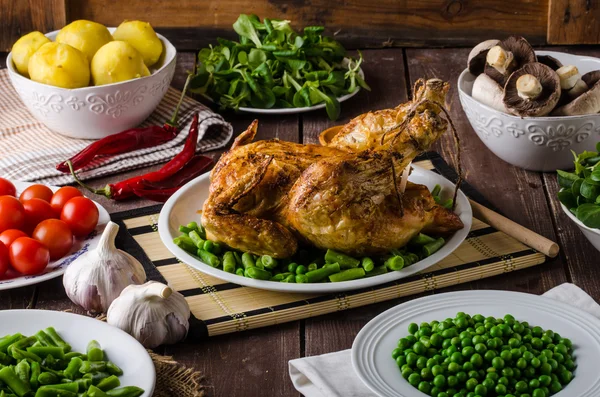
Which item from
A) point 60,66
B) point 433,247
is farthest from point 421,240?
point 60,66

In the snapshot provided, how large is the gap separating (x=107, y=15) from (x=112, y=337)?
3.14 metres

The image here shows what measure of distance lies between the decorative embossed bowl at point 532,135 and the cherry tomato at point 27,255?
5.56 ft

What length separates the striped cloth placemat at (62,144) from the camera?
345 centimetres

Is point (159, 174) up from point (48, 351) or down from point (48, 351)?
down

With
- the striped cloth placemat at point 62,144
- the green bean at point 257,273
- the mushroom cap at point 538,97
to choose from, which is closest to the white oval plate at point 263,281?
the green bean at point 257,273

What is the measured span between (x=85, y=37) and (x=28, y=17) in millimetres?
1362

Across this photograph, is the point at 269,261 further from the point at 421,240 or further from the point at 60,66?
the point at 60,66

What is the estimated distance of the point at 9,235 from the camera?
2.63 m

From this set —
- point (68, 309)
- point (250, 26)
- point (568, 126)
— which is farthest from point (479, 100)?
point (68, 309)

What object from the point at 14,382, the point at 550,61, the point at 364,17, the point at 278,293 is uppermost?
the point at 14,382

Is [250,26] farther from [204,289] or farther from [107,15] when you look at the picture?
[204,289]

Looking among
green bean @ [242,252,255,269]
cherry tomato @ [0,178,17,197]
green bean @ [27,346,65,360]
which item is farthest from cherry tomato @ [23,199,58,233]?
green bean @ [27,346,65,360]

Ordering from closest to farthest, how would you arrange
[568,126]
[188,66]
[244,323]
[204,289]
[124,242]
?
[244,323], [204,289], [124,242], [568,126], [188,66]

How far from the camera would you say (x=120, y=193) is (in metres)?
3.25
